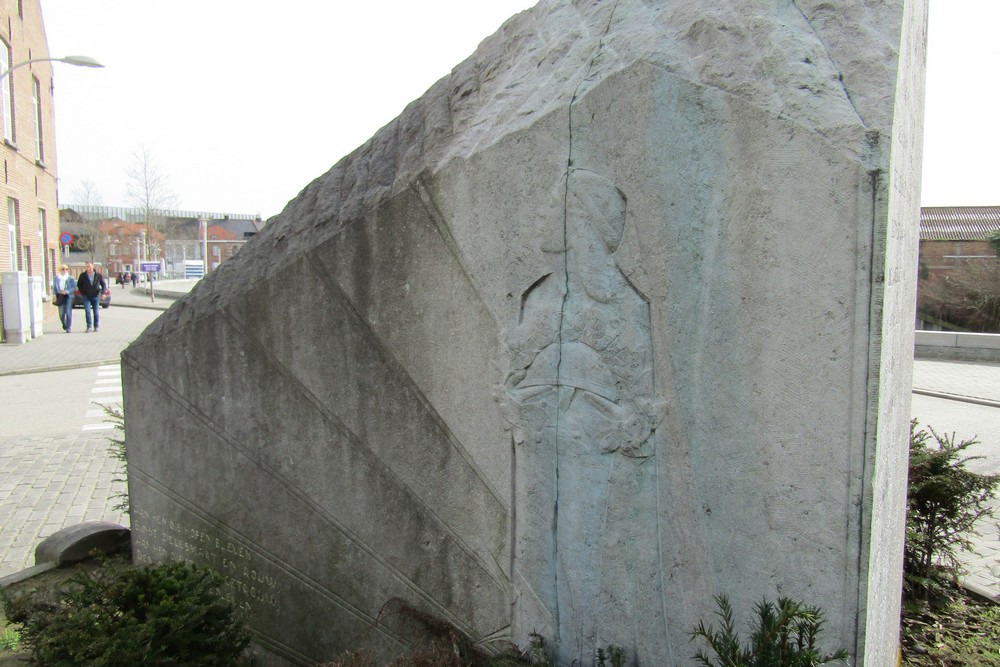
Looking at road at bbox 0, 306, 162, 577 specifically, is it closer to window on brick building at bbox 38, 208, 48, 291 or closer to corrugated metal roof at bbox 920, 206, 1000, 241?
window on brick building at bbox 38, 208, 48, 291

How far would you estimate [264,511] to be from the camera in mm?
3744

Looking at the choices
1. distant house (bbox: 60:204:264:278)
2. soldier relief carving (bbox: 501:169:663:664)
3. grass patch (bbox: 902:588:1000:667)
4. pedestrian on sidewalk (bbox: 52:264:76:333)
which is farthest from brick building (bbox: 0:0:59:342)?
distant house (bbox: 60:204:264:278)

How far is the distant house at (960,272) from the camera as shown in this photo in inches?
828

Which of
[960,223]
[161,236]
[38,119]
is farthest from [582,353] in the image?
[161,236]

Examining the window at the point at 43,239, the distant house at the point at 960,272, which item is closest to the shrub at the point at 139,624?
the distant house at the point at 960,272

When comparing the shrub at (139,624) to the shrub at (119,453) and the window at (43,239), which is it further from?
the window at (43,239)

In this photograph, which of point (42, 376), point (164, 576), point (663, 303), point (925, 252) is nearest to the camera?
point (663, 303)

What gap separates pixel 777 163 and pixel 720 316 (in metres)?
0.51

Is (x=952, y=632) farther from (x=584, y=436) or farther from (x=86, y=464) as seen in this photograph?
(x=86, y=464)

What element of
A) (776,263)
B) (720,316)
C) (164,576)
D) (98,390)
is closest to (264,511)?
(164,576)

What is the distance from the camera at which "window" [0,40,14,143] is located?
65.5ft

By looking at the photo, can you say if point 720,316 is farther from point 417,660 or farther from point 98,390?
point 98,390

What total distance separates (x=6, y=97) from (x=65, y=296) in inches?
218

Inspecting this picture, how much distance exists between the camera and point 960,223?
1075 inches
